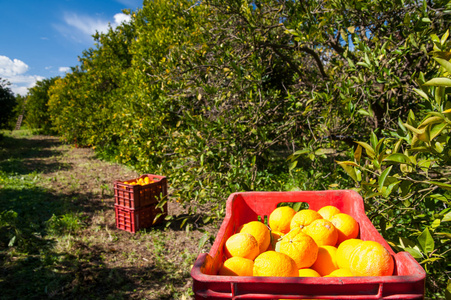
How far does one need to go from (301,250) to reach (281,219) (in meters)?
0.39

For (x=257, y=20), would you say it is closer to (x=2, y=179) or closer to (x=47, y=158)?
(x=2, y=179)

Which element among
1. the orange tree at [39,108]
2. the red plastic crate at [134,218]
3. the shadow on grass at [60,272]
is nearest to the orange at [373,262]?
the shadow on grass at [60,272]

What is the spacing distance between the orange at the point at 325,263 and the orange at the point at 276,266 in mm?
189

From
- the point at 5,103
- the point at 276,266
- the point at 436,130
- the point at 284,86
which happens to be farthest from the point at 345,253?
the point at 5,103

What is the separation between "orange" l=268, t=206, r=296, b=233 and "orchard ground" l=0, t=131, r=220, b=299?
412mm

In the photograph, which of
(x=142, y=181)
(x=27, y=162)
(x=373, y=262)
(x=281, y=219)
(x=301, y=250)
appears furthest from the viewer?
(x=27, y=162)

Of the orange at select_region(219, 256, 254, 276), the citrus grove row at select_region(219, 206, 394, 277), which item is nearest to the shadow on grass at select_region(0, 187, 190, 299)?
the citrus grove row at select_region(219, 206, 394, 277)

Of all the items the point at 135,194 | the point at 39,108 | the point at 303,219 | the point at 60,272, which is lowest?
the point at 60,272

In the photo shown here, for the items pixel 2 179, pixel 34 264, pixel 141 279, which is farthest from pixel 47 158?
pixel 141 279

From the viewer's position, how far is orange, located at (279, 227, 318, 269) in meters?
1.07

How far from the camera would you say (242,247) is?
1147 mm

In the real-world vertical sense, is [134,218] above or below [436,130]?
below

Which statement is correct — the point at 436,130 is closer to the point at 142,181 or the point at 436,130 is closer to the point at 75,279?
the point at 75,279

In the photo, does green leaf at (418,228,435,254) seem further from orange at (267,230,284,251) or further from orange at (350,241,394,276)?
orange at (267,230,284,251)
